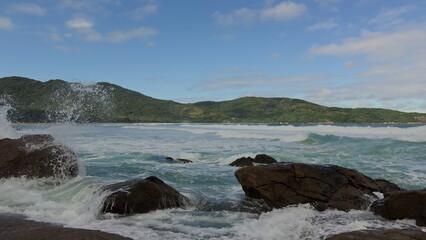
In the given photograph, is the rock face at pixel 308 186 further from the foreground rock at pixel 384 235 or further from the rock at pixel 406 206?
the foreground rock at pixel 384 235

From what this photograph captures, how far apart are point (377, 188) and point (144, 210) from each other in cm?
669

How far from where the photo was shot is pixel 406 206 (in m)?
7.02

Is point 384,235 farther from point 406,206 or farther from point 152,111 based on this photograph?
point 152,111

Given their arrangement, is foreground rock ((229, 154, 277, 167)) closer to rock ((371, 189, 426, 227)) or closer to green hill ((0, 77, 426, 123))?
rock ((371, 189, 426, 227))

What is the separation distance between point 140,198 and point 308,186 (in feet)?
14.7

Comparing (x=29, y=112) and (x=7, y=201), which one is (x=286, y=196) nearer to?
(x=7, y=201)

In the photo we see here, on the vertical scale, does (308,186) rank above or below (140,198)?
above

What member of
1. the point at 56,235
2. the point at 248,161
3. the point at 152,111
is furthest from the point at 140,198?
the point at 152,111

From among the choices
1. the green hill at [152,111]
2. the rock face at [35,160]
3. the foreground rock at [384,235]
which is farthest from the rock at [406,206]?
the green hill at [152,111]

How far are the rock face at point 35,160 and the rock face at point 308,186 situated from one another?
6408 mm

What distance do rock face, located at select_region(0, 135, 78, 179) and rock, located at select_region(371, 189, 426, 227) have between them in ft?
32.5

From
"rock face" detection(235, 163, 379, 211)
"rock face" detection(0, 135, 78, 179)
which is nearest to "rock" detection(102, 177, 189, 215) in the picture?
"rock face" detection(235, 163, 379, 211)

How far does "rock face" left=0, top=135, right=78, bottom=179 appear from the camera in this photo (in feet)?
36.9

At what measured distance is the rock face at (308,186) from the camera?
8.52 m
